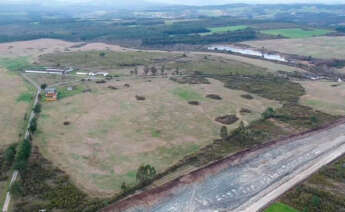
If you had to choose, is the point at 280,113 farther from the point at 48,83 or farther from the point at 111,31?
the point at 111,31

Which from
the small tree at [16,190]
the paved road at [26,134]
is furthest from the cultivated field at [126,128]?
the small tree at [16,190]

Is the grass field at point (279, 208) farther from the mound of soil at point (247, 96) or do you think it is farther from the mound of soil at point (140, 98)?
the mound of soil at point (140, 98)

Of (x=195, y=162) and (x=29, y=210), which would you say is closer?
(x=29, y=210)

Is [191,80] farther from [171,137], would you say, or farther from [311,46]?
[311,46]

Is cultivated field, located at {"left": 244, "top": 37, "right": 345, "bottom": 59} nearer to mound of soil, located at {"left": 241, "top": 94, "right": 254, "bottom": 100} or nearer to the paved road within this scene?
mound of soil, located at {"left": 241, "top": 94, "right": 254, "bottom": 100}

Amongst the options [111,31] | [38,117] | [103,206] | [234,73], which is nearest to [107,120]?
[38,117]

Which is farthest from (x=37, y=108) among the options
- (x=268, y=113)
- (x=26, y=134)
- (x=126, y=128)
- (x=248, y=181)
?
(x=268, y=113)
